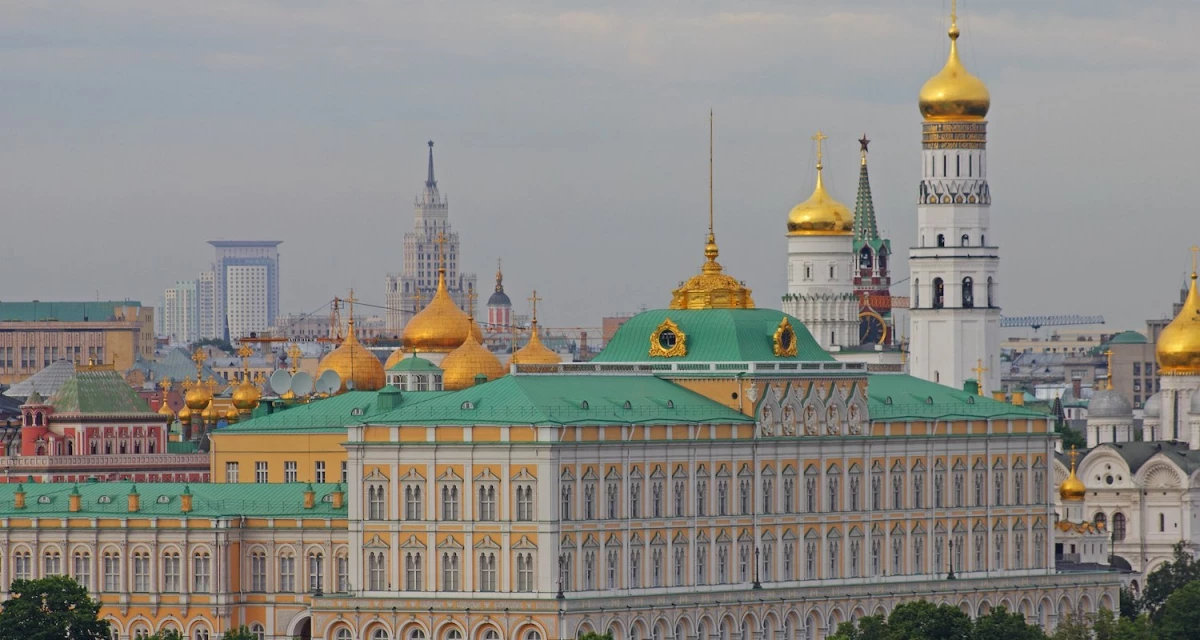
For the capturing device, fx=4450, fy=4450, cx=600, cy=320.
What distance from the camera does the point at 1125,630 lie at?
461 ft

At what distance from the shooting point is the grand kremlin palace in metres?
135

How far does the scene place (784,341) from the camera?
485 ft

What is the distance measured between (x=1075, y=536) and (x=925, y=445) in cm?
2680

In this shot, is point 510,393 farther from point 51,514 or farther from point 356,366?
point 356,366

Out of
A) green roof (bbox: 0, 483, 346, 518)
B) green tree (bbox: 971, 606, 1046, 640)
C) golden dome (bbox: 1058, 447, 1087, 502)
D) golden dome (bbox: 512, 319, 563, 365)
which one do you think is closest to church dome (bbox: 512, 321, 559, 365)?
golden dome (bbox: 512, 319, 563, 365)

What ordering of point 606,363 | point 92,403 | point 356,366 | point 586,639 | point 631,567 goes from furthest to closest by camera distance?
point 92,403, point 356,366, point 606,363, point 631,567, point 586,639

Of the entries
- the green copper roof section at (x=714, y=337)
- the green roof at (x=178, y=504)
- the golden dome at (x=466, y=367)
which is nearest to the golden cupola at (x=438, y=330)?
the golden dome at (x=466, y=367)

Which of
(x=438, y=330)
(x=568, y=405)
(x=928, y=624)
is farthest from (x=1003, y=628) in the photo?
(x=438, y=330)

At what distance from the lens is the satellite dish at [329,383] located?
169375 mm

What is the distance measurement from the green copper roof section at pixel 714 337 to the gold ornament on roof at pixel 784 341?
15 centimetres

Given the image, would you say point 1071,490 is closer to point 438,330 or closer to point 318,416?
point 438,330

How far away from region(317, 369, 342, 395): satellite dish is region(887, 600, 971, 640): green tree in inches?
1507

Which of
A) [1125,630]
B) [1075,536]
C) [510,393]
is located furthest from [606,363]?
[1075,536]

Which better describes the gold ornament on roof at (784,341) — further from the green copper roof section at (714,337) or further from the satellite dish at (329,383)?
the satellite dish at (329,383)
